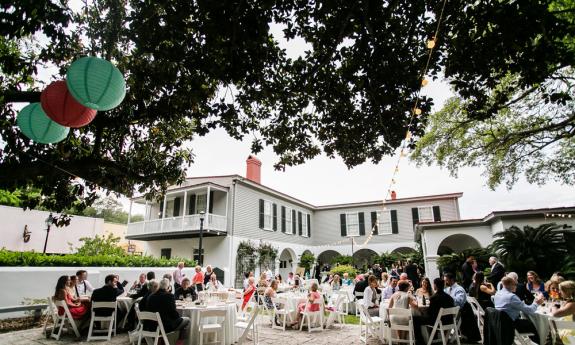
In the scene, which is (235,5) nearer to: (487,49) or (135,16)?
(135,16)

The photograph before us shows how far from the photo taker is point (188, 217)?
1808 cm

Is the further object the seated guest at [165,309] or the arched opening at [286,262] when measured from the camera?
the arched opening at [286,262]

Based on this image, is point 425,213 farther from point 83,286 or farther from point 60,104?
point 60,104

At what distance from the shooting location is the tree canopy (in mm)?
4277

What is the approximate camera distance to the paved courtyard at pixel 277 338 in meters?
6.85

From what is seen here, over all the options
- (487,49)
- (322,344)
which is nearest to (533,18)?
(487,49)

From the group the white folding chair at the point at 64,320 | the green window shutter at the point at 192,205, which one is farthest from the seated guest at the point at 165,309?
the green window shutter at the point at 192,205

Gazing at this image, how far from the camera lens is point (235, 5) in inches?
165

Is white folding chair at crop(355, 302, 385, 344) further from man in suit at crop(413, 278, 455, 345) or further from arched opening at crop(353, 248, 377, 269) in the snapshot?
arched opening at crop(353, 248, 377, 269)

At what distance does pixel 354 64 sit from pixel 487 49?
6.38 feet

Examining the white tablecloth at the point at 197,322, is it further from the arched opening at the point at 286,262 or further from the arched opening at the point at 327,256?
the arched opening at the point at 327,256

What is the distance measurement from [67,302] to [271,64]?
6.93 metres

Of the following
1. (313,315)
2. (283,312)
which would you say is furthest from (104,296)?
(313,315)

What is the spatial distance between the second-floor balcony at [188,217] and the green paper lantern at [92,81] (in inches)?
562
